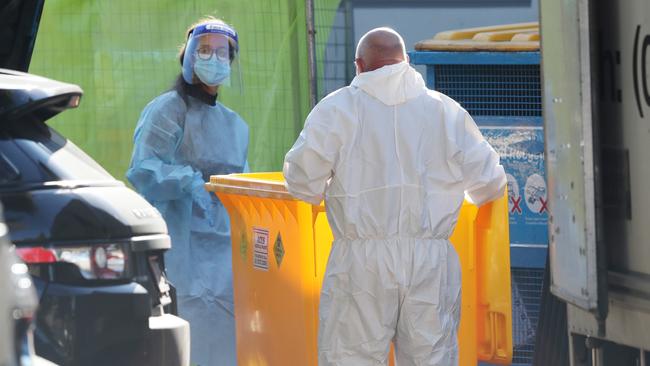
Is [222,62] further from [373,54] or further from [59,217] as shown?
[59,217]

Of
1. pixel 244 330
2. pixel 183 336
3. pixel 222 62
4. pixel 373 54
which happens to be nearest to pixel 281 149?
pixel 222 62

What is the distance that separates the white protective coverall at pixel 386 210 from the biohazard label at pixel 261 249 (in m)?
0.72

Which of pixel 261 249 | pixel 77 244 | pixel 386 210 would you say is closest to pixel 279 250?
pixel 261 249

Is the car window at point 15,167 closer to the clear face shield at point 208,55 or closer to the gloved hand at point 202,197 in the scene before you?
the gloved hand at point 202,197

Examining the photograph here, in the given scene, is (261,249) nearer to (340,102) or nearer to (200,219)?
(340,102)

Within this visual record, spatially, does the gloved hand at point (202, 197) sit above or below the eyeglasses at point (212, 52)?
below

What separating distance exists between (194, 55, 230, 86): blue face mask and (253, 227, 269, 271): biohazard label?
1767 millimetres

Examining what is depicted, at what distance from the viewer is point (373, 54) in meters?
5.88

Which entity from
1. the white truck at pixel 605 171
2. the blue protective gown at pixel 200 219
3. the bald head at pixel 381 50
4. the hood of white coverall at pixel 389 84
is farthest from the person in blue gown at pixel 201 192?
the white truck at pixel 605 171

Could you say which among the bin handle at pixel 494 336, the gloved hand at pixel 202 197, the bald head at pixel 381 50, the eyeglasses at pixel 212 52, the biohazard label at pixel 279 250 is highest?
the eyeglasses at pixel 212 52

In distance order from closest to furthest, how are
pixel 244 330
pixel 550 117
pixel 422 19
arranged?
pixel 550 117 < pixel 244 330 < pixel 422 19

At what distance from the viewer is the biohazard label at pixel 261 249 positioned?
21.2 ft

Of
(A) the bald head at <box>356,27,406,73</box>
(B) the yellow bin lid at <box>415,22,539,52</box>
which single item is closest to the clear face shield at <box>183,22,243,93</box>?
(B) the yellow bin lid at <box>415,22,539,52</box>

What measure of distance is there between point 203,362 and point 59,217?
3.66 metres
